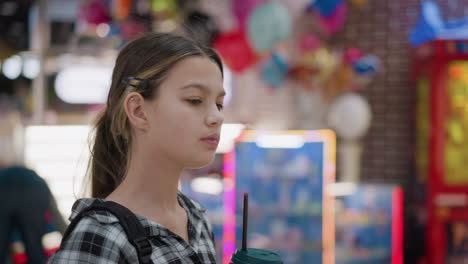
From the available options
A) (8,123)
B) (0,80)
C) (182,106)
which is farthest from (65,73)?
(182,106)

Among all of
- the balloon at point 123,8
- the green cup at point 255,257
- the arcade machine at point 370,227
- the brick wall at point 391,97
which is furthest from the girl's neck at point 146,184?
the brick wall at point 391,97

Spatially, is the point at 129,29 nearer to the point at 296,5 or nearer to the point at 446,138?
the point at 296,5

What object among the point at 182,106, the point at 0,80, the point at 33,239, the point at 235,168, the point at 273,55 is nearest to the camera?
the point at 182,106

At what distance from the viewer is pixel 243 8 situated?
4.28 meters

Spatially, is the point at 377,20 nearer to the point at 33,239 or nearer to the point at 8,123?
the point at 8,123

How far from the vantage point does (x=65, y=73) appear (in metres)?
5.12

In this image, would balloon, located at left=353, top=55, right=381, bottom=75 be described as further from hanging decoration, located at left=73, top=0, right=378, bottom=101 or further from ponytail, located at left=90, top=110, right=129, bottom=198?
ponytail, located at left=90, top=110, right=129, bottom=198

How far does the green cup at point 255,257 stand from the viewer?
0.97 metres

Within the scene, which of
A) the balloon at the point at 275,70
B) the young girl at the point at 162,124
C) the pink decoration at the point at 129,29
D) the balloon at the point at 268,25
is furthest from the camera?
the balloon at the point at 275,70

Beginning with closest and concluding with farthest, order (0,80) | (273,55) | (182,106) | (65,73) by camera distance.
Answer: (182,106), (273,55), (65,73), (0,80)

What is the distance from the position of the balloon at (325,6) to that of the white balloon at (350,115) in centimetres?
82

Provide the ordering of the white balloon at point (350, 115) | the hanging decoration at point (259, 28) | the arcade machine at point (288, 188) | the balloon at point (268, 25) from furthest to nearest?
the white balloon at point (350, 115) < the hanging decoration at point (259, 28) < the balloon at point (268, 25) < the arcade machine at point (288, 188)

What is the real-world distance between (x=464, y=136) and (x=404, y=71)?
105 cm

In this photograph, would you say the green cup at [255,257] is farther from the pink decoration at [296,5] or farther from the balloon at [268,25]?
the pink decoration at [296,5]
